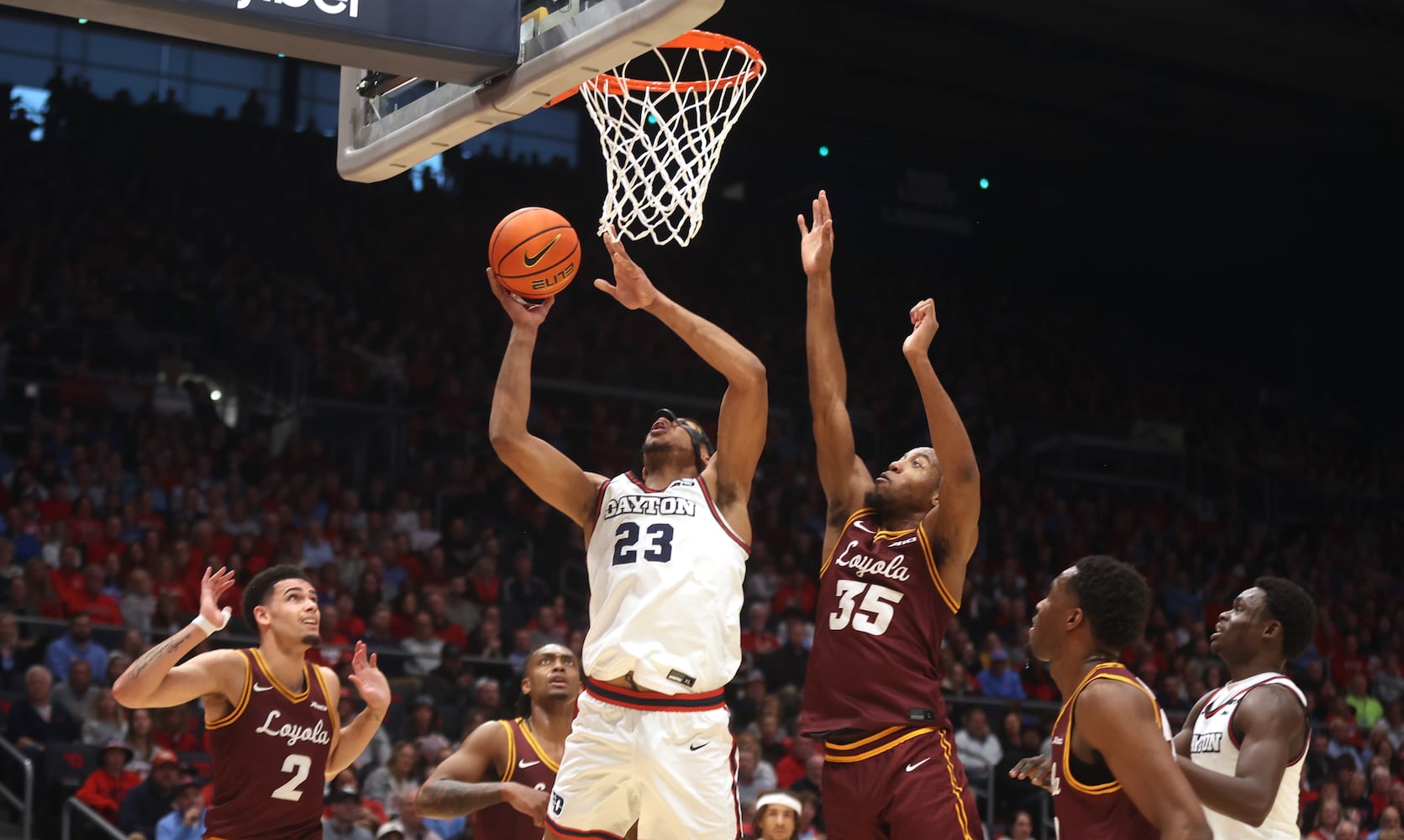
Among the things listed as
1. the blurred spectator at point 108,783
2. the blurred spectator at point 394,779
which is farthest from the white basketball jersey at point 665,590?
the blurred spectator at point 108,783

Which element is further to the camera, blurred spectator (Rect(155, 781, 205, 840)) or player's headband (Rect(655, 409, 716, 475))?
blurred spectator (Rect(155, 781, 205, 840))

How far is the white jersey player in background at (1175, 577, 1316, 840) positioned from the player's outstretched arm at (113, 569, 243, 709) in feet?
10.5

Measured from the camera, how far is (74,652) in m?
9.79

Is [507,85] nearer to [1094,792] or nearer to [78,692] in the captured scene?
[1094,792]

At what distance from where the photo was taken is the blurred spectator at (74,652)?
31.9 feet

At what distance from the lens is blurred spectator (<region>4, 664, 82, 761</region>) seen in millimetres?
9109

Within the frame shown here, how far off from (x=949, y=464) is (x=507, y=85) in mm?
1774

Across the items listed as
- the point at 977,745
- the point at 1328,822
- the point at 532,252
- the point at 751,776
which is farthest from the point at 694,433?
the point at 1328,822

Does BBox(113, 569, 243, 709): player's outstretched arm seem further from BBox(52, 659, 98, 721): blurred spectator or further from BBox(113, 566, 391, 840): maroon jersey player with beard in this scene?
BBox(52, 659, 98, 721): blurred spectator

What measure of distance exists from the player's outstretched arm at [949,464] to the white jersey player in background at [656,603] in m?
0.51

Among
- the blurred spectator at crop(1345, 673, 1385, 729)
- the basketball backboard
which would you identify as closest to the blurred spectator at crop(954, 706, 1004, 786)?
the blurred spectator at crop(1345, 673, 1385, 729)

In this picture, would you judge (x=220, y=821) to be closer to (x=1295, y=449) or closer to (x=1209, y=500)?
(x=1209, y=500)

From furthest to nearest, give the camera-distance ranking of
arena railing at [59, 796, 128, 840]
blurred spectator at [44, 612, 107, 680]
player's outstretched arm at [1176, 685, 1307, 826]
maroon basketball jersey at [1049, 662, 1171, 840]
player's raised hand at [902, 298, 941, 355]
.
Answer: blurred spectator at [44, 612, 107, 680], arena railing at [59, 796, 128, 840], player's raised hand at [902, 298, 941, 355], player's outstretched arm at [1176, 685, 1307, 826], maroon basketball jersey at [1049, 662, 1171, 840]

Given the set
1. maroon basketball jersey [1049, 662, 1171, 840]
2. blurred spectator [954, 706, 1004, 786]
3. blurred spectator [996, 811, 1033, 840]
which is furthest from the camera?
blurred spectator [954, 706, 1004, 786]
